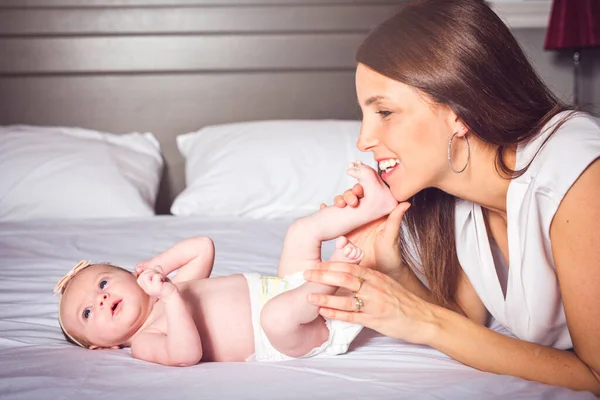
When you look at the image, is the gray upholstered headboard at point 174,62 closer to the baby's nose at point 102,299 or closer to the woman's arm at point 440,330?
the baby's nose at point 102,299

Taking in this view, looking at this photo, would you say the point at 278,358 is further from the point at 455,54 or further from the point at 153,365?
the point at 455,54

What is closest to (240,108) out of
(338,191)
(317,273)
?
(338,191)

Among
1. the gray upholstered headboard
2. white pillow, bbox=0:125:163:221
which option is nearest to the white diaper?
white pillow, bbox=0:125:163:221

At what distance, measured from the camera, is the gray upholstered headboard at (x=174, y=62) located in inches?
118

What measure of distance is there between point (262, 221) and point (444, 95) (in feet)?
4.45

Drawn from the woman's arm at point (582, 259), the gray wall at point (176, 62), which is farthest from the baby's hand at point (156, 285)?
the gray wall at point (176, 62)

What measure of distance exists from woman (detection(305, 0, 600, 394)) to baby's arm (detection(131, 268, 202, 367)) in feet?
0.77

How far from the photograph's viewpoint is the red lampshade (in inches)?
112

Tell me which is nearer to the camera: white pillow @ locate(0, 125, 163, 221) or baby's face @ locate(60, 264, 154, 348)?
baby's face @ locate(60, 264, 154, 348)

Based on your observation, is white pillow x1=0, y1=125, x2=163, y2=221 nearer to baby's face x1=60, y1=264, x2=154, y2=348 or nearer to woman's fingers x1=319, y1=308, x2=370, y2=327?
baby's face x1=60, y1=264, x2=154, y2=348

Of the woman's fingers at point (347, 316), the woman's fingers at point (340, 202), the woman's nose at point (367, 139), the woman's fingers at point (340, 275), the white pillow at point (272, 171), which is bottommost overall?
the white pillow at point (272, 171)

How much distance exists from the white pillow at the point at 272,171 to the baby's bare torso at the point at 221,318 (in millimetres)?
1187

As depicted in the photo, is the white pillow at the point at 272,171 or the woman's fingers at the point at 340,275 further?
the white pillow at the point at 272,171

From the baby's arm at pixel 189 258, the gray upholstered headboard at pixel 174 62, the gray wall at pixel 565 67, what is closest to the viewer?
the baby's arm at pixel 189 258
